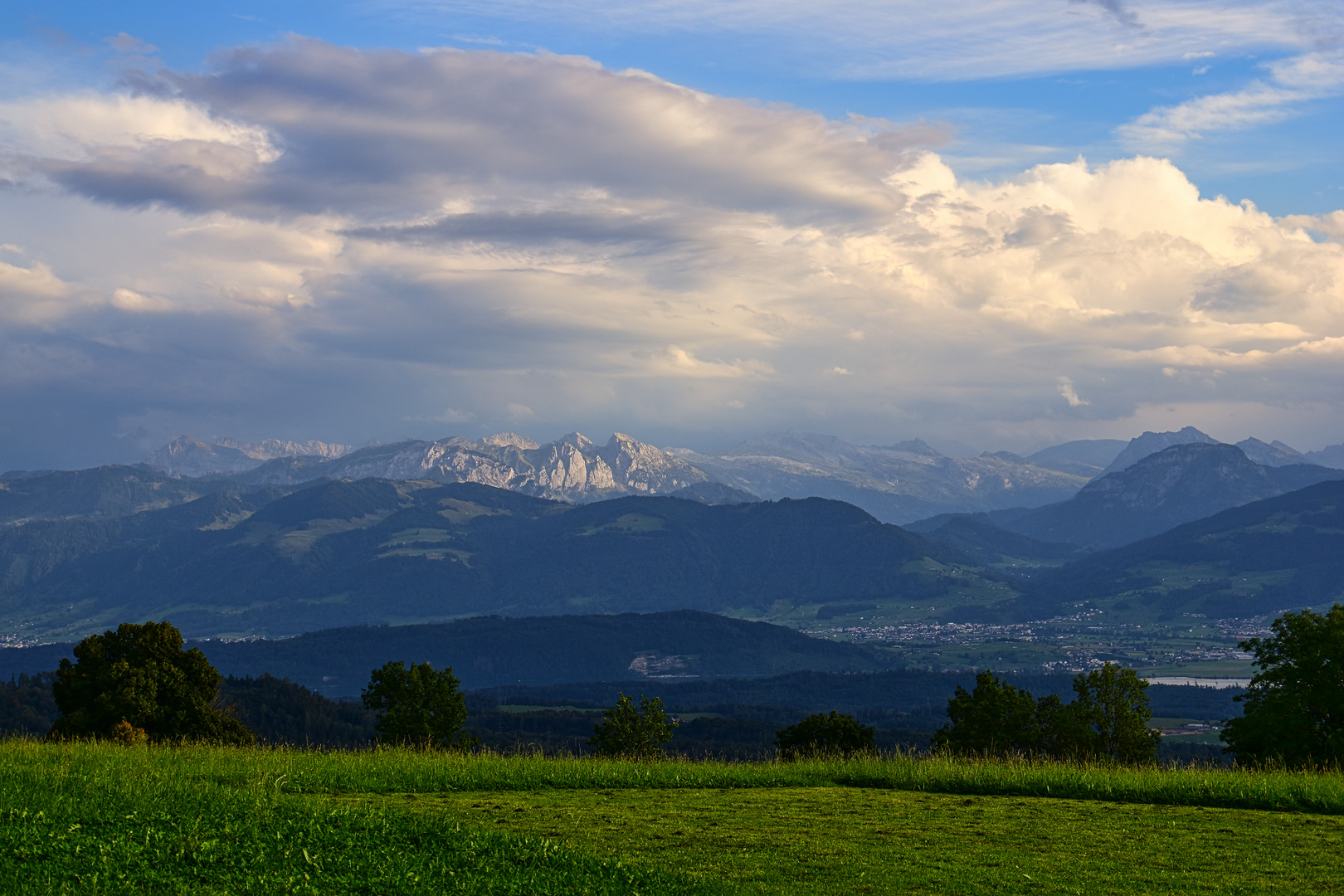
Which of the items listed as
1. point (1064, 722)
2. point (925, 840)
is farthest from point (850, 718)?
point (925, 840)

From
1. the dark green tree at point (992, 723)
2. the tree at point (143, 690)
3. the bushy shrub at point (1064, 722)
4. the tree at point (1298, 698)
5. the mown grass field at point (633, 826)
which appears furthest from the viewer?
the dark green tree at point (992, 723)

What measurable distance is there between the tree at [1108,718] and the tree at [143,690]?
Answer: 2132 inches

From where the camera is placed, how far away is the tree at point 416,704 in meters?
74.7

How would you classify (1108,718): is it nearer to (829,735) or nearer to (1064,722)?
(1064,722)

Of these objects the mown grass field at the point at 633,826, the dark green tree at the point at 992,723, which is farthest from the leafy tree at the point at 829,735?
the mown grass field at the point at 633,826

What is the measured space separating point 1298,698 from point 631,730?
142 ft

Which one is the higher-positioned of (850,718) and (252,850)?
(252,850)

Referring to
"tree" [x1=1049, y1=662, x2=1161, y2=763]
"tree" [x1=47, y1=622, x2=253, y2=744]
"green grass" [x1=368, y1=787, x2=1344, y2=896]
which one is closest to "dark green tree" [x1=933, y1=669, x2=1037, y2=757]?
"tree" [x1=1049, y1=662, x2=1161, y2=763]

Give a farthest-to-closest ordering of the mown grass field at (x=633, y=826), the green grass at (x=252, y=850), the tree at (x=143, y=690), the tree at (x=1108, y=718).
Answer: the tree at (x=1108, y=718)
the tree at (x=143, y=690)
the mown grass field at (x=633, y=826)
the green grass at (x=252, y=850)

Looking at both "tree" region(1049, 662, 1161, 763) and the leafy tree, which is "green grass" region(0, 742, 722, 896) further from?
"tree" region(1049, 662, 1161, 763)

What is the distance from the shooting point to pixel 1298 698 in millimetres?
61750

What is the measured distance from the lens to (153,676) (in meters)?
64.8

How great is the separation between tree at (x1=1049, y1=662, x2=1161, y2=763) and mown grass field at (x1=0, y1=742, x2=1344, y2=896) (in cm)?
3630

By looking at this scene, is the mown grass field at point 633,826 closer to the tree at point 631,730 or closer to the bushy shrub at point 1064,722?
the bushy shrub at point 1064,722
